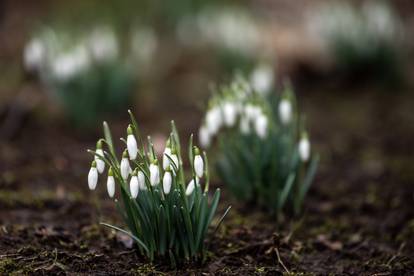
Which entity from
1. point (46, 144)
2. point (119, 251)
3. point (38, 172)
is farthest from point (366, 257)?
point (46, 144)

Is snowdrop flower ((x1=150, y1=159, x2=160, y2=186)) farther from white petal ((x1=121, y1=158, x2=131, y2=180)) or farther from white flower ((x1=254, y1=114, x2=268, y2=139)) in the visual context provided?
white flower ((x1=254, y1=114, x2=268, y2=139))

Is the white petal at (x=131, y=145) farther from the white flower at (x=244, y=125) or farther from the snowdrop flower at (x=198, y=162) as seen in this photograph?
the white flower at (x=244, y=125)

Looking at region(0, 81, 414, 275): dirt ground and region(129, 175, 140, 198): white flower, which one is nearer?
region(129, 175, 140, 198): white flower

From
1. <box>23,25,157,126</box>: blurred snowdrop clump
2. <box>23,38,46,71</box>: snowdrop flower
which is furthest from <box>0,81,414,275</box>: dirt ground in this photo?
<box>23,38,46,71</box>: snowdrop flower

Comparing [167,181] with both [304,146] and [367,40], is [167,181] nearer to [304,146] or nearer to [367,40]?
[304,146]

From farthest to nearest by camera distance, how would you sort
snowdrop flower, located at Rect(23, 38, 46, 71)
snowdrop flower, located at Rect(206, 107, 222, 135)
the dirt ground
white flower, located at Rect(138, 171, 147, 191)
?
snowdrop flower, located at Rect(23, 38, 46, 71) < snowdrop flower, located at Rect(206, 107, 222, 135) < the dirt ground < white flower, located at Rect(138, 171, 147, 191)
